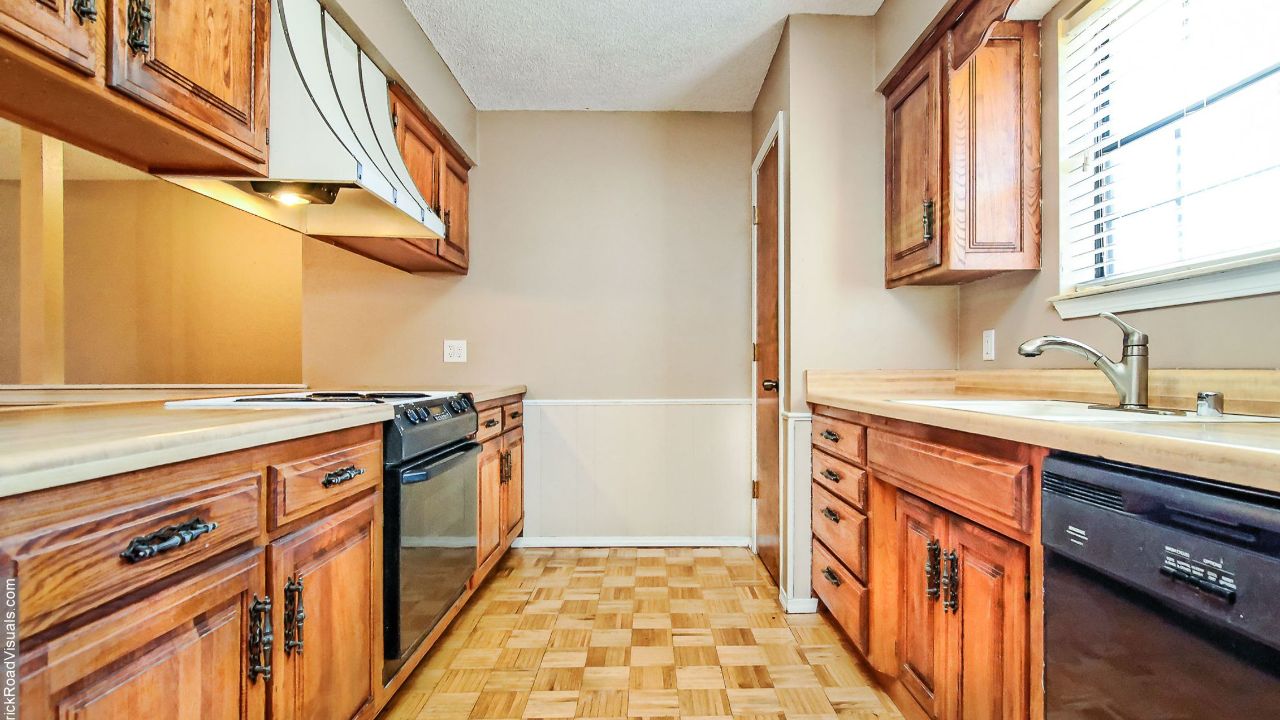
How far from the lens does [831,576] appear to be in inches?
80.4

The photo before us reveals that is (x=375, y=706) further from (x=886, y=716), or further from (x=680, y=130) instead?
(x=680, y=130)

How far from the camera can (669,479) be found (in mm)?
3131

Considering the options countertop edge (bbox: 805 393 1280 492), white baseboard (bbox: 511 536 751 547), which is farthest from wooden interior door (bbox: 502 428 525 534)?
countertop edge (bbox: 805 393 1280 492)

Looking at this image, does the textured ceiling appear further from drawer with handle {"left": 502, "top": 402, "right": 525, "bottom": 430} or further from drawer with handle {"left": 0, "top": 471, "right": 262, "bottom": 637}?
drawer with handle {"left": 0, "top": 471, "right": 262, "bottom": 637}

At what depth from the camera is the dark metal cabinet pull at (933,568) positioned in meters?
1.34

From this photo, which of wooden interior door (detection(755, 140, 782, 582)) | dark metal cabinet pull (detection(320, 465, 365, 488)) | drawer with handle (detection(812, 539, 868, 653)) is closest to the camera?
dark metal cabinet pull (detection(320, 465, 365, 488))

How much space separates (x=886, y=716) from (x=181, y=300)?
3.43 meters

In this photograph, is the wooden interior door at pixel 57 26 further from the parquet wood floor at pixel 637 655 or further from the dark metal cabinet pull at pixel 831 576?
the dark metal cabinet pull at pixel 831 576

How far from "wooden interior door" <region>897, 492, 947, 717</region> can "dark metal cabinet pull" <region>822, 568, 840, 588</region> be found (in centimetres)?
43

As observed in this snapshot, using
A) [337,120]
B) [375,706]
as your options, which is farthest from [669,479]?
[337,120]

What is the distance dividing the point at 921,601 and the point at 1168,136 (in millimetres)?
1363

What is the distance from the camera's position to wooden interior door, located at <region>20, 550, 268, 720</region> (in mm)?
707

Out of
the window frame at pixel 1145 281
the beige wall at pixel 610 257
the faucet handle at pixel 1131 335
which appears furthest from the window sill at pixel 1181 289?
the beige wall at pixel 610 257

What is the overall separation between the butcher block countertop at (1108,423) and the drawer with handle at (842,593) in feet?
1.87
